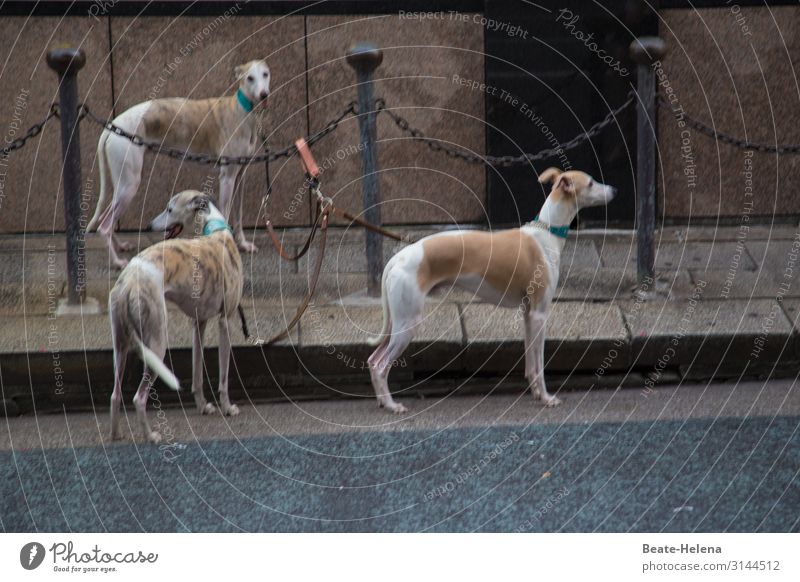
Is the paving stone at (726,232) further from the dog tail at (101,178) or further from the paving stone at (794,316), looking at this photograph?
the dog tail at (101,178)

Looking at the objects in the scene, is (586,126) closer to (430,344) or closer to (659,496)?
(430,344)

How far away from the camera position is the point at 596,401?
6828mm

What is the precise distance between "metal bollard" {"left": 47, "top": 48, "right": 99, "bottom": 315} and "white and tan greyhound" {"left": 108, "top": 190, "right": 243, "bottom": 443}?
110 centimetres

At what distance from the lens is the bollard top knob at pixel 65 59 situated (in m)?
7.43

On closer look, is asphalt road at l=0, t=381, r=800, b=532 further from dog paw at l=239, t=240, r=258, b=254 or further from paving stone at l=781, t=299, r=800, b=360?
dog paw at l=239, t=240, r=258, b=254

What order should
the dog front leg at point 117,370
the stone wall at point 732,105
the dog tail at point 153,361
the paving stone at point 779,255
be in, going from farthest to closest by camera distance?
the stone wall at point 732,105 → the paving stone at point 779,255 → the dog front leg at point 117,370 → the dog tail at point 153,361

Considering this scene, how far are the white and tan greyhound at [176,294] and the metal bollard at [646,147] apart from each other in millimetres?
2510

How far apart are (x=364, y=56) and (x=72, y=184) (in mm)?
1794

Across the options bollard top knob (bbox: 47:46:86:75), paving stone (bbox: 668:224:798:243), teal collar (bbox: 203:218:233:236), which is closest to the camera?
teal collar (bbox: 203:218:233:236)

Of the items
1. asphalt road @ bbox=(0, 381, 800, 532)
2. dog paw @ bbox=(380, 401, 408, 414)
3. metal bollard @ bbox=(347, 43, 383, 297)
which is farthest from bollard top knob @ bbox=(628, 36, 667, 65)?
dog paw @ bbox=(380, 401, 408, 414)

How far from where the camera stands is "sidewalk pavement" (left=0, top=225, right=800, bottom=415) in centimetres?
703

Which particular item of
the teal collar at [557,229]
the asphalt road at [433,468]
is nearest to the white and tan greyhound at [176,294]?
the asphalt road at [433,468]

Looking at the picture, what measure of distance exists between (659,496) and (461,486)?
86 centimetres

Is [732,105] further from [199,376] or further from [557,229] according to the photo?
[199,376]
